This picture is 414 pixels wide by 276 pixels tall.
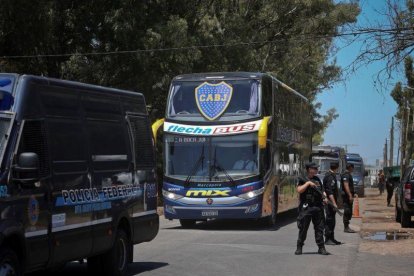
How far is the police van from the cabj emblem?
25.7ft

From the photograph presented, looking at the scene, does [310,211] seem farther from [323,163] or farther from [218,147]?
[323,163]

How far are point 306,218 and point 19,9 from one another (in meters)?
13.3

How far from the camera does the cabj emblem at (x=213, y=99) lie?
63.0ft

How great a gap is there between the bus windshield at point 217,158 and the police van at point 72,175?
300 inches

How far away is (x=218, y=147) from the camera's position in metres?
19.1

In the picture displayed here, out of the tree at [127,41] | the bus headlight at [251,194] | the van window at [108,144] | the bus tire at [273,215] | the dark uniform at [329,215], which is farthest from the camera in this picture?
the tree at [127,41]

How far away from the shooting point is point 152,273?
1077 cm

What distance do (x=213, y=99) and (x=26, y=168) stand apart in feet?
40.8

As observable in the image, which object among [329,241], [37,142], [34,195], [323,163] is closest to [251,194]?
[329,241]

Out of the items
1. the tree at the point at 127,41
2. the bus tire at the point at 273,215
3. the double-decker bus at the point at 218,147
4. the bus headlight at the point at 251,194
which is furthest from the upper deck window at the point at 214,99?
the tree at the point at 127,41

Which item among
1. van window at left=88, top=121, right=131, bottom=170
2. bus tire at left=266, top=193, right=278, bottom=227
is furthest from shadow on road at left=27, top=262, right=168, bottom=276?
bus tire at left=266, top=193, right=278, bottom=227

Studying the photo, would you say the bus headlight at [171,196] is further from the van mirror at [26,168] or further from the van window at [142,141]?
the van mirror at [26,168]

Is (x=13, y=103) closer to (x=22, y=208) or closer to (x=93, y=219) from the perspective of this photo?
(x=22, y=208)

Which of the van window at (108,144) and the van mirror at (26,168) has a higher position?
the van window at (108,144)
